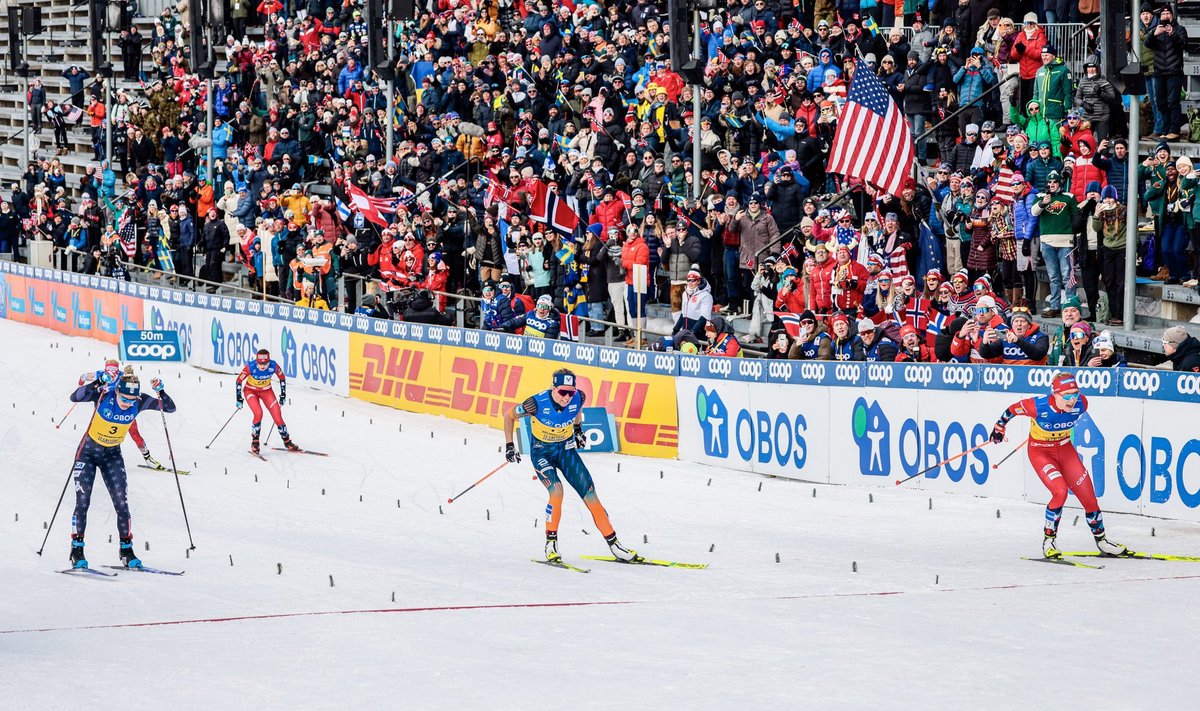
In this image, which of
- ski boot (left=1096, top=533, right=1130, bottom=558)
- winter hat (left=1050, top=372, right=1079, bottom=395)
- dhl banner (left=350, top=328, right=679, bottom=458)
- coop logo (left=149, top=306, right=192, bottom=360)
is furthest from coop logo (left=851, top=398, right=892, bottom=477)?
coop logo (left=149, top=306, right=192, bottom=360)

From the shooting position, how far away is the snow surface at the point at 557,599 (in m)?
11.1

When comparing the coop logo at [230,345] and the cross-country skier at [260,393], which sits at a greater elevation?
the coop logo at [230,345]

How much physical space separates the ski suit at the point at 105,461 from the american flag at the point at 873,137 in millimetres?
9188

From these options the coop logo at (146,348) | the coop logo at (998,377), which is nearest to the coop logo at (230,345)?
the coop logo at (146,348)

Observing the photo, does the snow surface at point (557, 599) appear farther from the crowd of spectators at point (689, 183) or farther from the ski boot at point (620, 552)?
the crowd of spectators at point (689, 183)

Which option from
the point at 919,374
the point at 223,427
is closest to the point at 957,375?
the point at 919,374

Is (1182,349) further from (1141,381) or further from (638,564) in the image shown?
(638,564)

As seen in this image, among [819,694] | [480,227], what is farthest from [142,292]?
[819,694]

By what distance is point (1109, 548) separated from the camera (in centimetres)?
1530

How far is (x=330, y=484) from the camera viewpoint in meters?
20.4

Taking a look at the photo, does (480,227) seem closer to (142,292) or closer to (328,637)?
(142,292)

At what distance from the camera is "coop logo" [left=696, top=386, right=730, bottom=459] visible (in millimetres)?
20438

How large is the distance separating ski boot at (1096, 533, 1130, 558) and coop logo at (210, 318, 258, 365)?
15795 mm

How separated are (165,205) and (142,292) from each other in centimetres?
260
